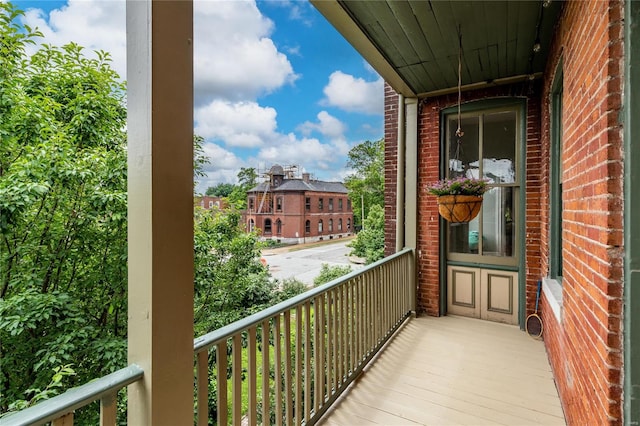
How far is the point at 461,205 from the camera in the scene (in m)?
2.72

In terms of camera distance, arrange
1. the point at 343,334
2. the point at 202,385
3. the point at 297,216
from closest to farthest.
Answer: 1. the point at 202,385
2. the point at 343,334
3. the point at 297,216

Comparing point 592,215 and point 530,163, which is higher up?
point 530,163

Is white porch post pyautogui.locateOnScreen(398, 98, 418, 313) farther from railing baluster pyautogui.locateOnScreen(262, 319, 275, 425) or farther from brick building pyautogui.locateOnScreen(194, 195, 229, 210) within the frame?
brick building pyautogui.locateOnScreen(194, 195, 229, 210)

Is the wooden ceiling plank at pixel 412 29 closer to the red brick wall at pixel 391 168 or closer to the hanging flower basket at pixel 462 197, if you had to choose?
the hanging flower basket at pixel 462 197

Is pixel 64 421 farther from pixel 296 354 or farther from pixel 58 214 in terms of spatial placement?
pixel 58 214

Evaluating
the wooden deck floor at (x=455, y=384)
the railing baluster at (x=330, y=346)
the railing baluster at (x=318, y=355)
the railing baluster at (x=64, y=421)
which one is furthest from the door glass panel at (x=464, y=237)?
the railing baluster at (x=64, y=421)

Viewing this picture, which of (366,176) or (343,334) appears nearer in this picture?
(343,334)

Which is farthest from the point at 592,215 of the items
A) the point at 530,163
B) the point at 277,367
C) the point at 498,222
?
the point at 498,222

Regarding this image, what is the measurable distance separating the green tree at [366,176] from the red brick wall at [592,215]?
43.8ft

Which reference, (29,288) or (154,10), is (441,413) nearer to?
(154,10)

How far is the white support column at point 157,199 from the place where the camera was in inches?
37.0

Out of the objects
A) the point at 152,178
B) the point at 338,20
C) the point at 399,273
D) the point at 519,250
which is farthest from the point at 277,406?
the point at 519,250

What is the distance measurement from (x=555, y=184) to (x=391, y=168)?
198 centimetres

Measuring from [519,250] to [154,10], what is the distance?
4071 mm
